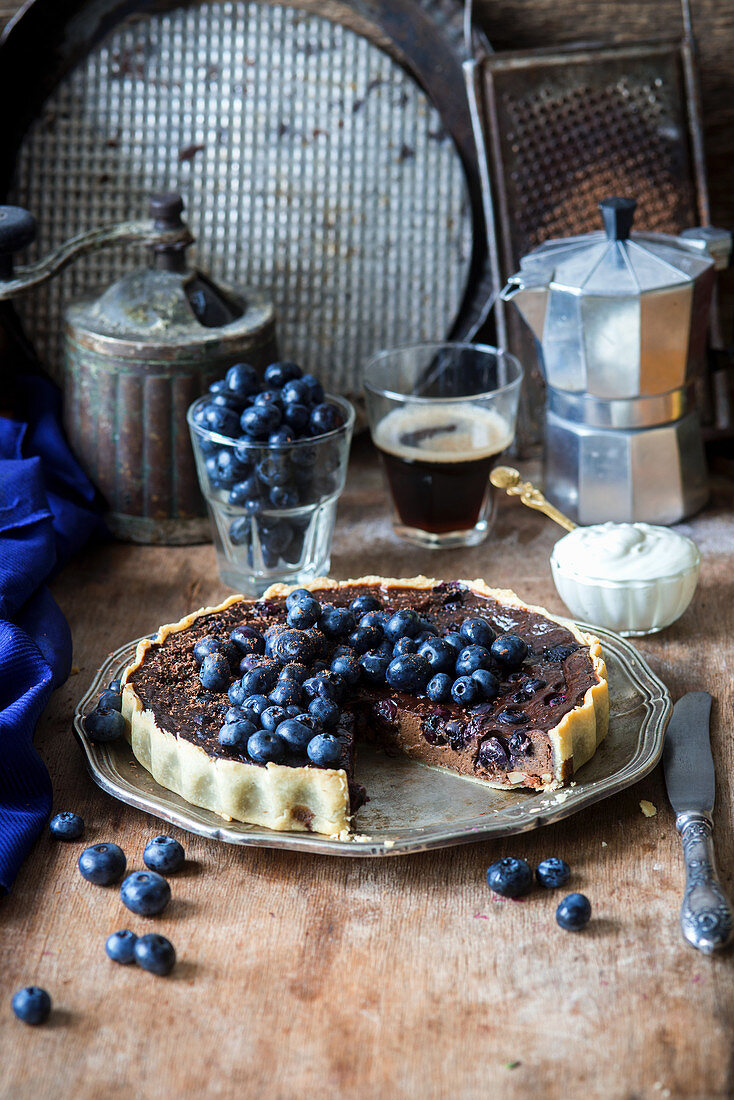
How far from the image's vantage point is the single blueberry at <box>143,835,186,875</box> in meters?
1.43

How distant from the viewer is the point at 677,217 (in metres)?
2.49

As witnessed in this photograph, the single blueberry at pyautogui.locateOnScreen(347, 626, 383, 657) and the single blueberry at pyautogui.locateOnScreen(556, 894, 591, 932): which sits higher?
the single blueberry at pyautogui.locateOnScreen(347, 626, 383, 657)

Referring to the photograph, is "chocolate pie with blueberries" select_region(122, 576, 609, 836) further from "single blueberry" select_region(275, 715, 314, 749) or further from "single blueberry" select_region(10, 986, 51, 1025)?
"single blueberry" select_region(10, 986, 51, 1025)

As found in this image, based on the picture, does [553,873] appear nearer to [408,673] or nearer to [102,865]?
[408,673]

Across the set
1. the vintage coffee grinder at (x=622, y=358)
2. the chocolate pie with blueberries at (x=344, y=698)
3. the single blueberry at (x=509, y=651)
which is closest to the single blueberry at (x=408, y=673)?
the chocolate pie with blueberries at (x=344, y=698)

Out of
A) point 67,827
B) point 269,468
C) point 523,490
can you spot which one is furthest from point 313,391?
point 67,827

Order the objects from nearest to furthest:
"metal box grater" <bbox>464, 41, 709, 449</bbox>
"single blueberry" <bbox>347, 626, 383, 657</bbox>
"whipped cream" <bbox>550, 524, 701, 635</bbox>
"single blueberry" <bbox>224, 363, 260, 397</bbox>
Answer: "single blueberry" <bbox>347, 626, 383, 657</bbox> < "whipped cream" <bbox>550, 524, 701, 635</bbox> < "single blueberry" <bbox>224, 363, 260, 397</bbox> < "metal box grater" <bbox>464, 41, 709, 449</bbox>

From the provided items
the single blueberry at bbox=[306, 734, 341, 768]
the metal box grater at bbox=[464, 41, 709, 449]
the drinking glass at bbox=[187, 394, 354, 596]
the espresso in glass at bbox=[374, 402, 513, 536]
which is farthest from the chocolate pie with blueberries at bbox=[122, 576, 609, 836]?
the metal box grater at bbox=[464, 41, 709, 449]

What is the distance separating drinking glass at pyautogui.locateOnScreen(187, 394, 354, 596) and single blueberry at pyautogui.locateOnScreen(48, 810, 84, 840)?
28.4 inches

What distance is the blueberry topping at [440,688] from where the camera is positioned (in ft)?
5.32

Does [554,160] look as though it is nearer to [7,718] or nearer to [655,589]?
[655,589]

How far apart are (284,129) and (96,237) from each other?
1.89 feet

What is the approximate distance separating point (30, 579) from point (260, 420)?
496mm

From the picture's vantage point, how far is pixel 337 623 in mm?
1730
